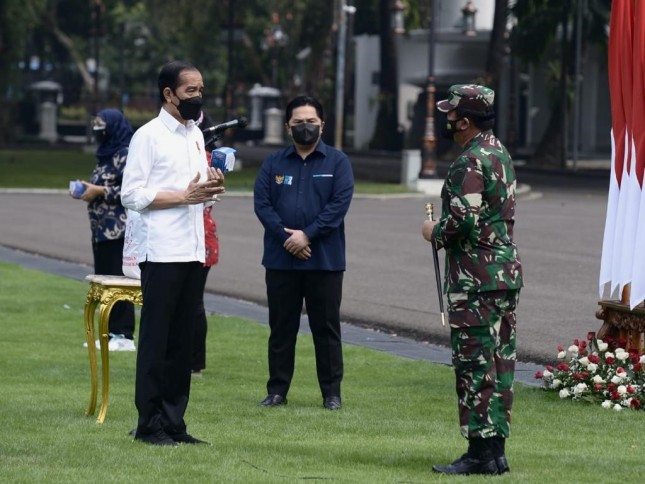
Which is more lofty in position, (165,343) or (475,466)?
(165,343)

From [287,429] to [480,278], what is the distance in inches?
81.0

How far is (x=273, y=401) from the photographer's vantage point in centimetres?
1013

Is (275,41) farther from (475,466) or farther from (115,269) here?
(475,466)

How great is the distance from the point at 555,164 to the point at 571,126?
240 inches

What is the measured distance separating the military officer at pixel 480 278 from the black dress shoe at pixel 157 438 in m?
1.48

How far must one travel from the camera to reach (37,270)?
66.5 ft

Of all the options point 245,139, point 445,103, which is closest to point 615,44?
point 445,103

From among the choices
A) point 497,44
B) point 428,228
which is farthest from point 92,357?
point 497,44

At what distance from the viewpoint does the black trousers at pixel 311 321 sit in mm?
10172

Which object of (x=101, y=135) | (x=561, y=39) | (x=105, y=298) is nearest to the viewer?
(x=105, y=298)

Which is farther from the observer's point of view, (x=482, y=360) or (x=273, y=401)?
(x=273, y=401)

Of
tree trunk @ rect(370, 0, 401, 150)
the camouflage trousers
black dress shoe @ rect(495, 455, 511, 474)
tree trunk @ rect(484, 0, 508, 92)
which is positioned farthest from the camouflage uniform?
tree trunk @ rect(370, 0, 401, 150)

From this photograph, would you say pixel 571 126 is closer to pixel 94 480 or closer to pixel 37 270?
pixel 37 270

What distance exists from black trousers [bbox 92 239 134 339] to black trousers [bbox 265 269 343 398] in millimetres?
2808
